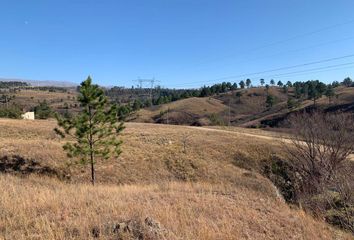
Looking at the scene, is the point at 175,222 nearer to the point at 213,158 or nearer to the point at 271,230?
the point at 271,230

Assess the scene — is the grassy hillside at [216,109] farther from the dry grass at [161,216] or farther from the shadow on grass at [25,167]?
the dry grass at [161,216]

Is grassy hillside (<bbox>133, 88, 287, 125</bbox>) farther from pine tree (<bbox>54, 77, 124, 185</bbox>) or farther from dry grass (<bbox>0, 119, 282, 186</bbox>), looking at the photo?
pine tree (<bbox>54, 77, 124, 185</bbox>)

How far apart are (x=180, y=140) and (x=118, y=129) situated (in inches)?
782

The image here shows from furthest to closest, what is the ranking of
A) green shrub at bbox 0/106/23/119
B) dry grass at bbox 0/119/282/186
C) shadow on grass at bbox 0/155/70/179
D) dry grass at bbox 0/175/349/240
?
green shrub at bbox 0/106/23/119, dry grass at bbox 0/119/282/186, shadow on grass at bbox 0/155/70/179, dry grass at bbox 0/175/349/240

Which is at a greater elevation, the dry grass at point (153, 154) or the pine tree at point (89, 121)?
the pine tree at point (89, 121)

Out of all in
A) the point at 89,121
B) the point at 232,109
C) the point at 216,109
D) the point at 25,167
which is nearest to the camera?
the point at 89,121

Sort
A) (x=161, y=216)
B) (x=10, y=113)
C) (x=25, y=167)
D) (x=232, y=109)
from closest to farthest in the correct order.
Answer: (x=161, y=216) → (x=25, y=167) → (x=10, y=113) → (x=232, y=109)

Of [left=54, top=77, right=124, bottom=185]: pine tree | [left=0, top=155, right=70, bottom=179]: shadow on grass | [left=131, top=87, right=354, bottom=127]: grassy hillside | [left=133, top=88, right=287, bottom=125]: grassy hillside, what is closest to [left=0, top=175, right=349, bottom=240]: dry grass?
[left=54, top=77, right=124, bottom=185]: pine tree

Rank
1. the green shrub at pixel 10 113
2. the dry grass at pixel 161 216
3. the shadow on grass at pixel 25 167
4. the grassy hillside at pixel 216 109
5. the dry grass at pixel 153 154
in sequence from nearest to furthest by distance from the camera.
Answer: the dry grass at pixel 161 216, the shadow on grass at pixel 25 167, the dry grass at pixel 153 154, the green shrub at pixel 10 113, the grassy hillside at pixel 216 109

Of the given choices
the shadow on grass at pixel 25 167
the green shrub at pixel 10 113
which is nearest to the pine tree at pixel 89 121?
the shadow on grass at pixel 25 167

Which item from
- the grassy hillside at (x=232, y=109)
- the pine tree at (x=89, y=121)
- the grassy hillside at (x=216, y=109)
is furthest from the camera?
the grassy hillside at (x=216, y=109)

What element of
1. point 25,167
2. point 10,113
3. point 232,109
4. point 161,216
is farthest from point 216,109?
point 161,216

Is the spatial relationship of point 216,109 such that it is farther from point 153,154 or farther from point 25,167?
point 25,167

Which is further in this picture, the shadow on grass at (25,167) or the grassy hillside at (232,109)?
the grassy hillside at (232,109)
